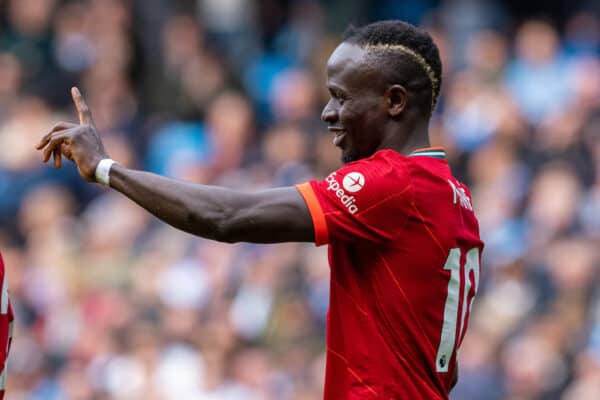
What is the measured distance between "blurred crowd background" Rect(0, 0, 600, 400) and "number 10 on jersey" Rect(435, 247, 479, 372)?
381cm

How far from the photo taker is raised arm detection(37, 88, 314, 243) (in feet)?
14.4

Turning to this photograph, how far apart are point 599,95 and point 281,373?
3556mm

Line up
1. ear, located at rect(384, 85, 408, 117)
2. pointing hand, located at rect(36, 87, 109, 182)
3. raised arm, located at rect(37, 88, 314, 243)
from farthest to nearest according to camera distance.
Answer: ear, located at rect(384, 85, 408, 117) < pointing hand, located at rect(36, 87, 109, 182) < raised arm, located at rect(37, 88, 314, 243)

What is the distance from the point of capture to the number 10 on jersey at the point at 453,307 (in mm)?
4707

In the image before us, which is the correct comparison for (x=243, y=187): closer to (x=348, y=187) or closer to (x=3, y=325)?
(x=3, y=325)

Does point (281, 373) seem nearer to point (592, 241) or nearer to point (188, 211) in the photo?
point (592, 241)

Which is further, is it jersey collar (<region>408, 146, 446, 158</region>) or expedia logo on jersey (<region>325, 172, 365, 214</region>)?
jersey collar (<region>408, 146, 446, 158</region>)

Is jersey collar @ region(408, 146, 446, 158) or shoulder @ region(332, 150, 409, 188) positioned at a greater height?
jersey collar @ region(408, 146, 446, 158)

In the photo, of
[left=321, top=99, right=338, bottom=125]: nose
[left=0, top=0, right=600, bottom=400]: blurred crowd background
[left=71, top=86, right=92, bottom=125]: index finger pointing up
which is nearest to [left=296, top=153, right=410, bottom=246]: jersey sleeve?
[left=321, top=99, right=338, bottom=125]: nose

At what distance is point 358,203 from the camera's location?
4438mm

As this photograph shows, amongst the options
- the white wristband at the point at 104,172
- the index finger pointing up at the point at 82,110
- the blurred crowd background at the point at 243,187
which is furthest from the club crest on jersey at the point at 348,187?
the blurred crowd background at the point at 243,187

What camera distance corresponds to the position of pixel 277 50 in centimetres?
1455

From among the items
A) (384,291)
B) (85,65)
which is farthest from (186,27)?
(384,291)

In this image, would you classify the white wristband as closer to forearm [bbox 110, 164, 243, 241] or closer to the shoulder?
forearm [bbox 110, 164, 243, 241]
